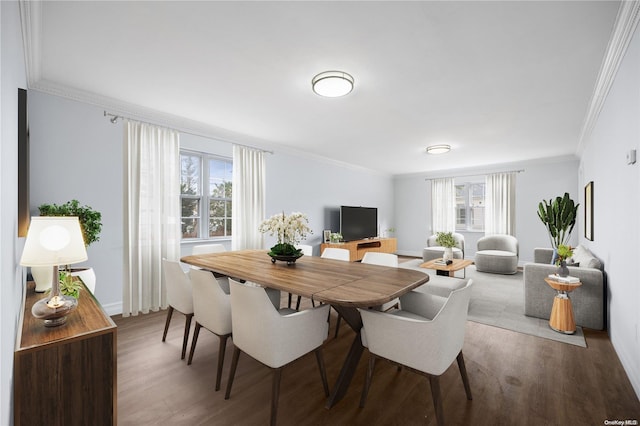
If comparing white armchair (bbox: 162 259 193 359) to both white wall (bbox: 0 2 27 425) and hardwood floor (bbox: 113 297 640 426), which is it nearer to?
hardwood floor (bbox: 113 297 640 426)

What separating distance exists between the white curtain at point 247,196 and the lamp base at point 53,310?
314 cm

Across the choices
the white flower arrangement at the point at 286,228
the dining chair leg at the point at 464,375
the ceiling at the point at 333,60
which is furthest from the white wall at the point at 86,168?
the dining chair leg at the point at 464,375

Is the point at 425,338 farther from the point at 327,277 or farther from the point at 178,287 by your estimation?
→ the point at 178,287

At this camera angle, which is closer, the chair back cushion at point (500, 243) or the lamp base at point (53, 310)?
the lamp base at point (53, 310)

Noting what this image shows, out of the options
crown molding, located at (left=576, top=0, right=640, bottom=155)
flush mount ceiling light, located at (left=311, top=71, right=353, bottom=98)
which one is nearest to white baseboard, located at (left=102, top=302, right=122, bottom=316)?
flush mount ceiling light, located at (left=311, top=71, right=353, bottom=98)

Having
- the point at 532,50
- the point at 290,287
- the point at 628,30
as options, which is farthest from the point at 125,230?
the point at 628,30

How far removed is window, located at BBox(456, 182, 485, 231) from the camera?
757cm

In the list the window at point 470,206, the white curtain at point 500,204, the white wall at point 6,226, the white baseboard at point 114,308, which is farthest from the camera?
the window at point 470,206

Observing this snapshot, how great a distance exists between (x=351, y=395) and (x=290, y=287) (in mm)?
885

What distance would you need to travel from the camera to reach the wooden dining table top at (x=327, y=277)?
64.1 inches

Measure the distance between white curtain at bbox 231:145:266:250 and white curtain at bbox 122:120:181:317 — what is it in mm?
935

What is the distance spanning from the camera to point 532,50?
7.43 feet

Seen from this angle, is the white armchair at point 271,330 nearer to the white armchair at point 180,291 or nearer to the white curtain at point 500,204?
the white armchair at point 180,291

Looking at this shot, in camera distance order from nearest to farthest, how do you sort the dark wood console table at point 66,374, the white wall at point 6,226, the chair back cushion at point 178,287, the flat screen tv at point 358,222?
the white wall at point 6,226 → the dark wood console table at point 66,374 → the chair back cushion at point 178,287 → the flat screen tv at point 358,222
